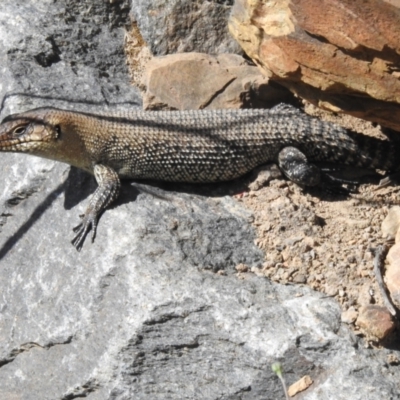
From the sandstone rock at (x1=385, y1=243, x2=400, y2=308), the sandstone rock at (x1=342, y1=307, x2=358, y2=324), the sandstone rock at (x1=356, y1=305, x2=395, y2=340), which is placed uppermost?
the sandstone rock at (x1=385, y1=243, x2=400, y2=308)

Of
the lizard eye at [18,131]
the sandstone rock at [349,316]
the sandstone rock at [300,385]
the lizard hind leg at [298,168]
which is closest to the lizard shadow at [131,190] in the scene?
the lizard hind leg at [298,168]

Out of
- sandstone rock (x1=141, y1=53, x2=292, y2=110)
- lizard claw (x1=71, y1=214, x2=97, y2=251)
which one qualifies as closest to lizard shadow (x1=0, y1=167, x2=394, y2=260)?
lizard claw (x1=71, y1=214, x2=97, y2=251)

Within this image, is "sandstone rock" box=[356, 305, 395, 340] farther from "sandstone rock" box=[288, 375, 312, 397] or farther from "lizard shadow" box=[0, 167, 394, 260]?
"lizard shadow" box=[0, 167, 394, 260]

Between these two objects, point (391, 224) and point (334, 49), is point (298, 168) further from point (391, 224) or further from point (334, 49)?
point (334, 49)

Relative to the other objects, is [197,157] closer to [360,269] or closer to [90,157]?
[90,157]

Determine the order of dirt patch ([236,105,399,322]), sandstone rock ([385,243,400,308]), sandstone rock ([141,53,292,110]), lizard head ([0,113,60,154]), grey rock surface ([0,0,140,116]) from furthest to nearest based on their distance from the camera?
grey rock surface ([0,0,140,116])
sandstone rock ([141,53,292,110])
lizard head ([0,113,60,154])
dirt patch ([236,105,399,322])
sandstone rock ([385,243,400,308])

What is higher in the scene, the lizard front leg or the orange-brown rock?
the orange-brown rock

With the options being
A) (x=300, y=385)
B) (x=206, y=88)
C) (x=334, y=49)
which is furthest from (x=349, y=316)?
(x=206, y=88)

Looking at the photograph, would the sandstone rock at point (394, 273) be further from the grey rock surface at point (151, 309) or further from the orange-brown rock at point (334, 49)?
the orange-brown rock at point (334, 49)
